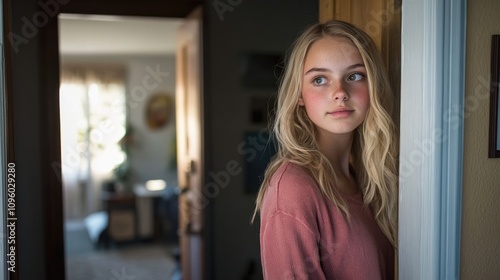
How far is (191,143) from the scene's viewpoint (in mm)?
3465

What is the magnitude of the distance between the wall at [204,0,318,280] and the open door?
97 mm

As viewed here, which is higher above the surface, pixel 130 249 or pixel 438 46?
pixel 438 46

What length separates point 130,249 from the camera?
6328 millimetres

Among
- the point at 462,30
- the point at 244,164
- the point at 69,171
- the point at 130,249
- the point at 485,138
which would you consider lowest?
the point at 130,249

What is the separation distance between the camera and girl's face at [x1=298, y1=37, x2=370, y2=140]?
3.96ft

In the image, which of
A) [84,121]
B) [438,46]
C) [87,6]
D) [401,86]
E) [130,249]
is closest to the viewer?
[438,46]

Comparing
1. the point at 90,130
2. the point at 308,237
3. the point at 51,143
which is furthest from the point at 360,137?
the point at 90,130

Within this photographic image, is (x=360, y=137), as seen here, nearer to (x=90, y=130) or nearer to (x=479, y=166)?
(x=479, y=166)

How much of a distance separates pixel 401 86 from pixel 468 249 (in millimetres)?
428

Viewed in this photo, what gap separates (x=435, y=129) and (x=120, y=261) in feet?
17.4

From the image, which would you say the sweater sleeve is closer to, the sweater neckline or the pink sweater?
the pink sweater

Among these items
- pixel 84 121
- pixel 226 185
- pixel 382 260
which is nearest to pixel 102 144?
pixel 84 121

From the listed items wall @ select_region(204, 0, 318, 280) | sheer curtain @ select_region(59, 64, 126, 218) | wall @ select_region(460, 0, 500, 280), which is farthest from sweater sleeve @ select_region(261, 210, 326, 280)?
sheer curtain @ select_region(59, 64, 126, 218)

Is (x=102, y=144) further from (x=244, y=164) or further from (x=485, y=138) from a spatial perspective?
(x=485, y=138)
